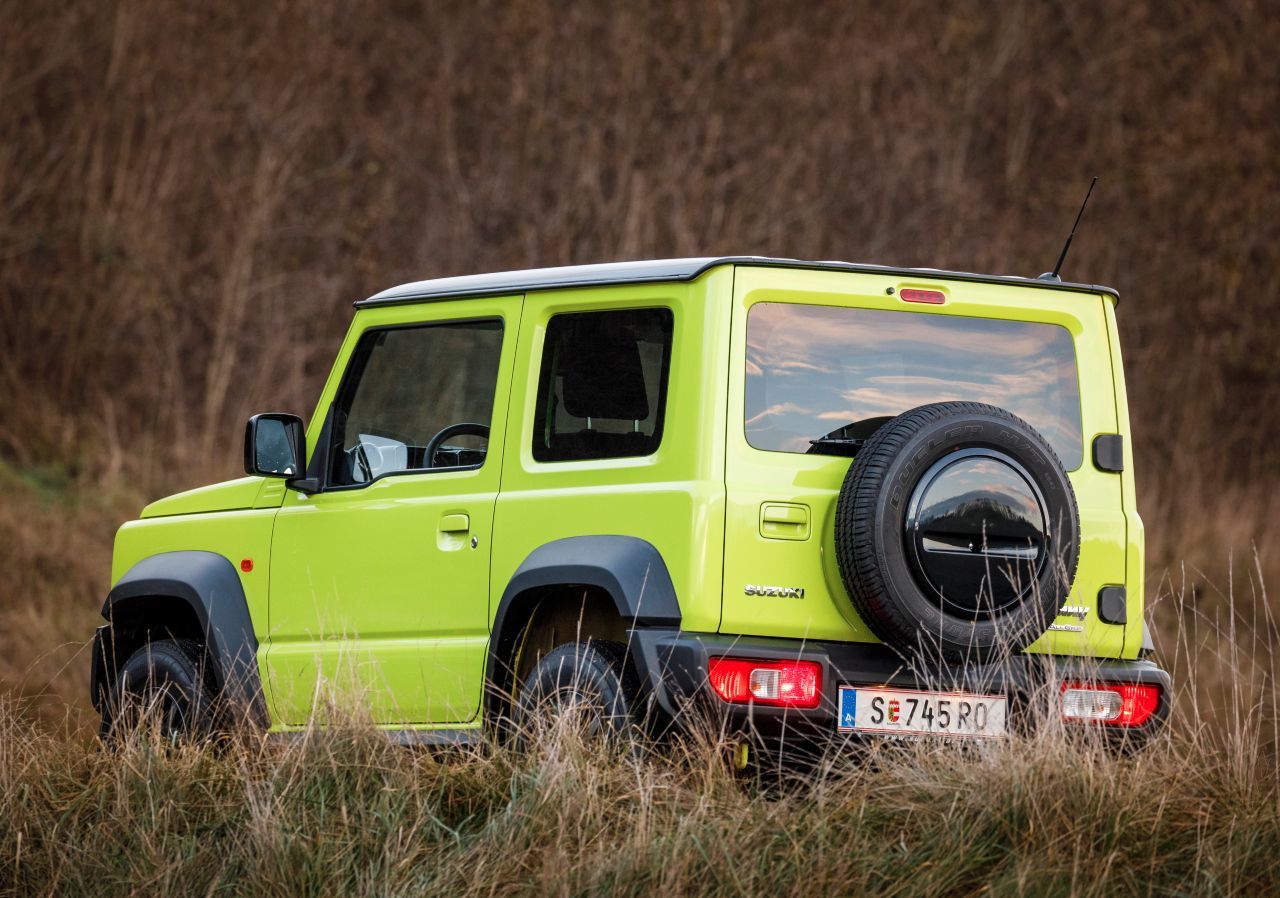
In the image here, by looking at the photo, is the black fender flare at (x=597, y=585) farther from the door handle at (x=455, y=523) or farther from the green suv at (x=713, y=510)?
the door handle at (x=455, y=523)

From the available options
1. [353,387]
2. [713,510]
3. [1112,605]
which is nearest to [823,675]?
[713,510]

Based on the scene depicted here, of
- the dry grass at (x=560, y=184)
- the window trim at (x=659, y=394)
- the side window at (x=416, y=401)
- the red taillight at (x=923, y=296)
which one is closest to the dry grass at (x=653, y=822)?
the window trim at (x=659, y=394)

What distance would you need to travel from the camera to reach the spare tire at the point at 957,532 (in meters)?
4.84

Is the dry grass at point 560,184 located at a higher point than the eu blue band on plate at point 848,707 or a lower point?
higher

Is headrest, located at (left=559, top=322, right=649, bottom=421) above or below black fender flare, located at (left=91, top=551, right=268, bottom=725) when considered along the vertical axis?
above

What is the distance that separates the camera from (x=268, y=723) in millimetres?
6301

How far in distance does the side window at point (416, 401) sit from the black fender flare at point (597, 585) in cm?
61

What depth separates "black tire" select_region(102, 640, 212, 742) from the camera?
6418 millimetres

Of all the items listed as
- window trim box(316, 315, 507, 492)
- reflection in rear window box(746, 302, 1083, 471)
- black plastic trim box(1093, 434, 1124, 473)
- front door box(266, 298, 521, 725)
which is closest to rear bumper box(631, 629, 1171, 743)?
reflection in rear window box(746, 302, 1083, 471)

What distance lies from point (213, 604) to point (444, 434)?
3.76 feet

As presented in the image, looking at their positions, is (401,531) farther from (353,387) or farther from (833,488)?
(833,488)

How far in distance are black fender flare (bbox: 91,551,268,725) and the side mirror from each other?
1.68 feet

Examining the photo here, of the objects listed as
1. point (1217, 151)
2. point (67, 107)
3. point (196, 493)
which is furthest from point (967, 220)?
point (196, 493)

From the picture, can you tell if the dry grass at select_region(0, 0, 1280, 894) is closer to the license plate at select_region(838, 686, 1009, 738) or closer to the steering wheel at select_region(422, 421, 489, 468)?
the steering wheel at select_region(422, 421, 489, 468)
